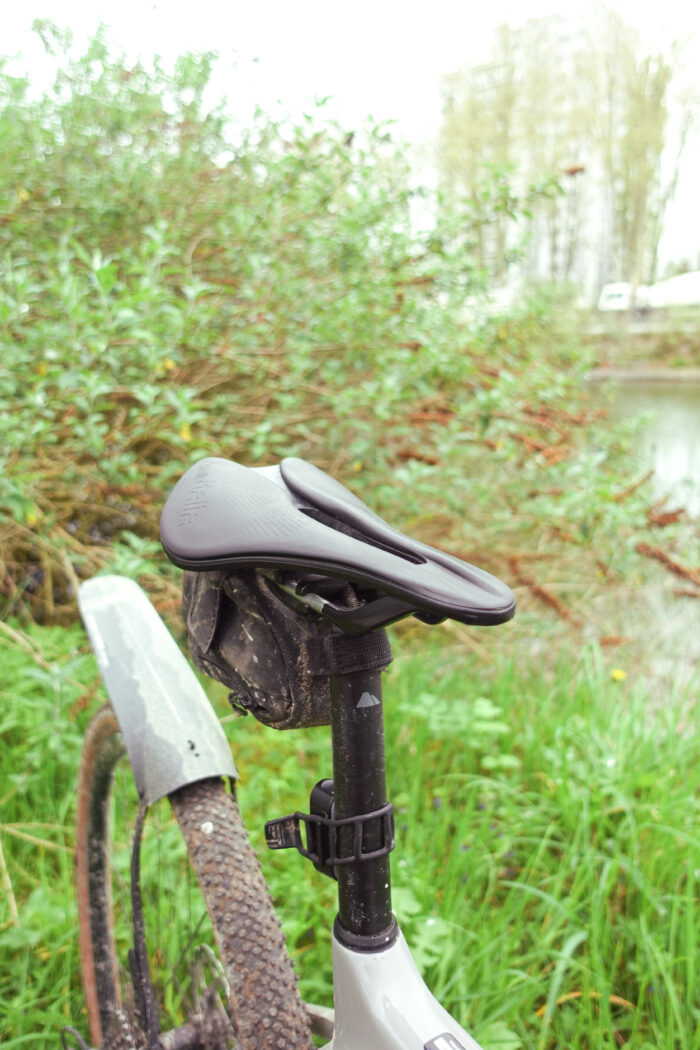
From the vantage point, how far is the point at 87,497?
2461 millimetres

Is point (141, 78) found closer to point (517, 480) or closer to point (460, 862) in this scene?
point (517, 480)

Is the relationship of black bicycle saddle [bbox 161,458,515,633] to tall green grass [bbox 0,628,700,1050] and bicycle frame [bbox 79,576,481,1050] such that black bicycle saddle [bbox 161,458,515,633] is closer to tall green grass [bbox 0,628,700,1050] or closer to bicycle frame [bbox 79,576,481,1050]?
bicycle frame [bbox 79,576,481,1050]

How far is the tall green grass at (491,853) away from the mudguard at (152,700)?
1.91 feet

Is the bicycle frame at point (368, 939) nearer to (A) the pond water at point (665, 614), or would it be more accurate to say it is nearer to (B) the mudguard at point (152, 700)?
(B) the mudguard at point (152, 700)

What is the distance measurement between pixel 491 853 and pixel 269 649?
50.4 inches

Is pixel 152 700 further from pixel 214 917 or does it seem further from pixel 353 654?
pixel 353 654

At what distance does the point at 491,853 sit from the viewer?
1.72 m

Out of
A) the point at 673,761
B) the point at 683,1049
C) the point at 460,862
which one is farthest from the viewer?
the point at 673,761

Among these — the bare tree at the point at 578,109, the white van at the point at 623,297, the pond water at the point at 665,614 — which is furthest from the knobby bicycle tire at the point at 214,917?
the white van at the point at 623,297

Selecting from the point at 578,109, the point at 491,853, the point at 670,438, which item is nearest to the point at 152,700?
the point at 491,853

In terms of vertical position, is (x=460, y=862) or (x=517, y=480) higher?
(x=517, y=480)

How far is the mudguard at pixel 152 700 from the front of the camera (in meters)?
0.94

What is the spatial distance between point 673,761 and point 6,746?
179 centimetres

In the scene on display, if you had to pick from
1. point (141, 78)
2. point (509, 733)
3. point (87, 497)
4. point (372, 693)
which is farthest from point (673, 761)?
point (141, 78)
